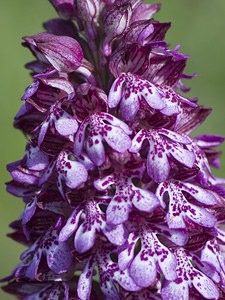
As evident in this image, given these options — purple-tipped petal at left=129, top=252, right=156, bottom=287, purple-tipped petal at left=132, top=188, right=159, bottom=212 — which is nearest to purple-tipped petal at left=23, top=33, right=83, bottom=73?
purple-tipped petal at left=132, top=188, right=159, bottom=212

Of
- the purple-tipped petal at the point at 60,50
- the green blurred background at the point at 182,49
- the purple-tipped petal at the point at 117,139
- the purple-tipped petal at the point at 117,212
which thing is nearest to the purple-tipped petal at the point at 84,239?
the purple-tipped petal at the point at 117,212

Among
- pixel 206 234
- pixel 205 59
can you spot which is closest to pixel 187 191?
pixel 206 234

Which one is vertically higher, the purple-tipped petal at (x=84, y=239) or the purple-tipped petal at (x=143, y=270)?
the purple-tipped petal at (x=84, y=239)

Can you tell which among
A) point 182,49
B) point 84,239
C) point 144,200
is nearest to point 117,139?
point 144,200

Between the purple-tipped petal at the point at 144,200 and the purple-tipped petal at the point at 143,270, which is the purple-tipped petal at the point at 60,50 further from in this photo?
the purple-tipped petal at the point at 143,270

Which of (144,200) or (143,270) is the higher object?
(144,200)

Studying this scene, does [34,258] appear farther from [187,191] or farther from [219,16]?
[219,16]

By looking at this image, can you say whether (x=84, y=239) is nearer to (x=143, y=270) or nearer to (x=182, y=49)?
(x=143, y=270)

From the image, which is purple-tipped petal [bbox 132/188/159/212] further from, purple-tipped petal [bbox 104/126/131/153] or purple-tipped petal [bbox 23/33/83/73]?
purple-tipped petal [bbox 23/33/83/73]
